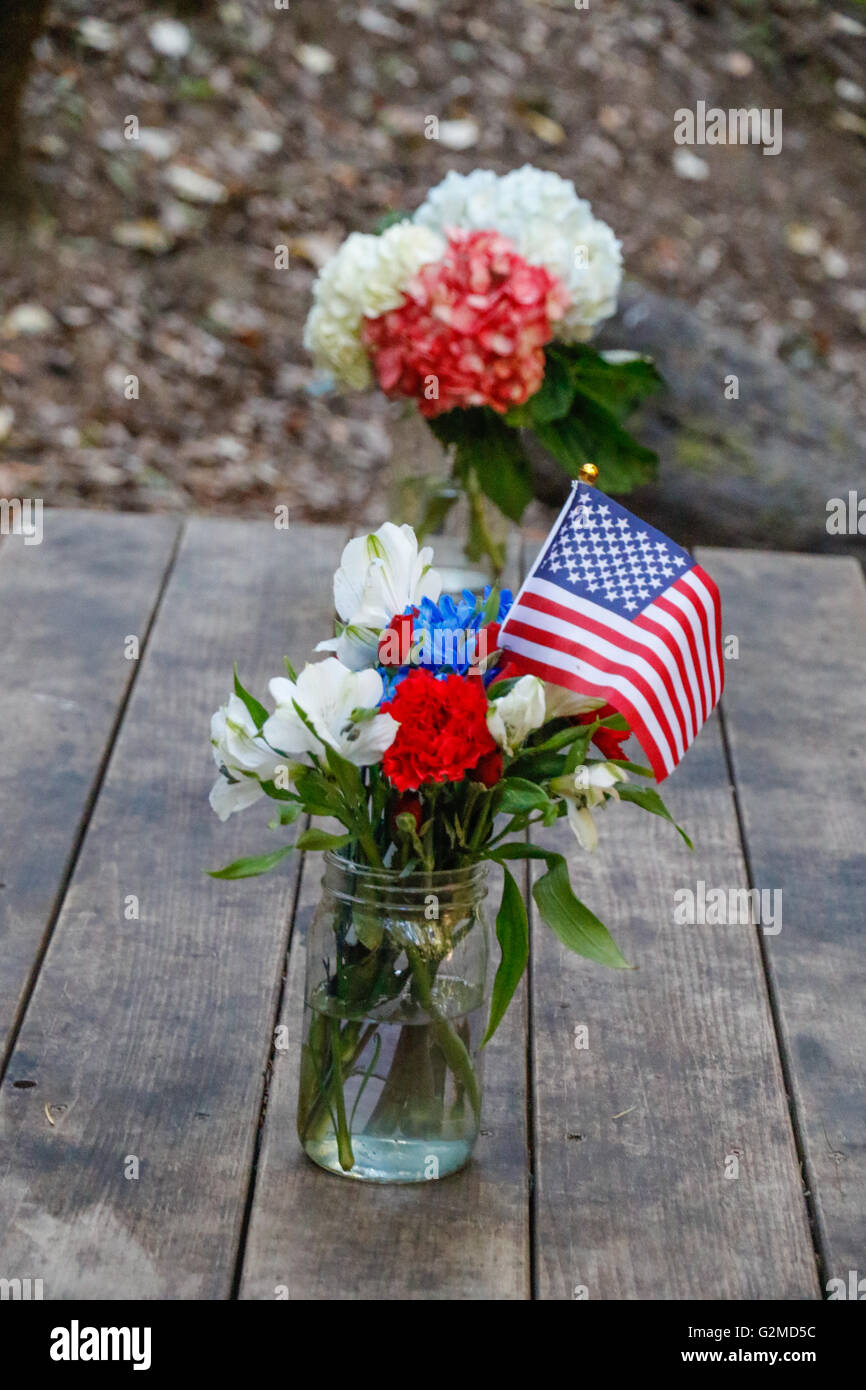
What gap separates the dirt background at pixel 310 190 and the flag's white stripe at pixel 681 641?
253 cm

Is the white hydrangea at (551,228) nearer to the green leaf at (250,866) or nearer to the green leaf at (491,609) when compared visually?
the green leaf at (491,609)

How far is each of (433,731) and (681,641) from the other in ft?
0.61

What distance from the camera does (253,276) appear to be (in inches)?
151

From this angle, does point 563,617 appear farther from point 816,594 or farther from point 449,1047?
point 816,594

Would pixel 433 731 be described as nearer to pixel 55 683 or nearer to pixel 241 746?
pixel 241 746

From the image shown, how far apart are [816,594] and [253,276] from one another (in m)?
2.13

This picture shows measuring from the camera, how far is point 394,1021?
983 mm

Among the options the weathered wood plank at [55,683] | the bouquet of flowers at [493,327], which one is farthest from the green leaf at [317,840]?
the bouquet of flowers at [493,327]

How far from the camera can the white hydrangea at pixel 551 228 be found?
5.51 feet

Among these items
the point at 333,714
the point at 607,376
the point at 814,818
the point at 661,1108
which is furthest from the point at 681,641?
the point at 607,376

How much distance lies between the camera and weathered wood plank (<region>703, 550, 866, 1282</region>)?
1.10 metres

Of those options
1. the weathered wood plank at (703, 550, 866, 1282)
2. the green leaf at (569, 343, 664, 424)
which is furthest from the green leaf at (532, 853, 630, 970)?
the green leaf at (569, 343, 664, 424)

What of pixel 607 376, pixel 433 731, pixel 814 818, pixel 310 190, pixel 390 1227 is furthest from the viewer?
pixel 310 190
